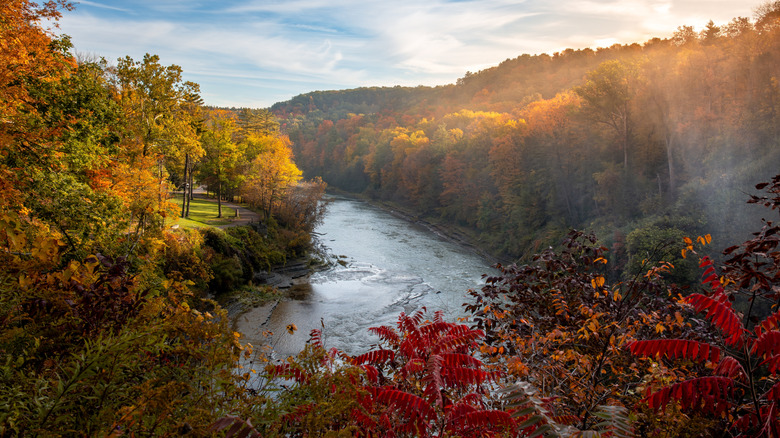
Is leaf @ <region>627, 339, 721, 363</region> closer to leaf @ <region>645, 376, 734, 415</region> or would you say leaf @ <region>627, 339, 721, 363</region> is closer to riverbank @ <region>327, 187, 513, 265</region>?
leaf @ <region>645, 376, 734, 415</region>

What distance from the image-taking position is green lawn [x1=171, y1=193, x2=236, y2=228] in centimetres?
2588

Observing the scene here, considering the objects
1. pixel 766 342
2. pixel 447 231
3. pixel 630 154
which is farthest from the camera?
pixel 447 231

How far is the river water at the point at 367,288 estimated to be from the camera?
18203 millimetres

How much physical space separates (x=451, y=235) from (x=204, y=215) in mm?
24338

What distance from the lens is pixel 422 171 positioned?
190 feet

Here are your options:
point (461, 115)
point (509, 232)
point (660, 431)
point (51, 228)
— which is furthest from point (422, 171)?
point (660, 431)

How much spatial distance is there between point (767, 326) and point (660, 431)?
4.21ft

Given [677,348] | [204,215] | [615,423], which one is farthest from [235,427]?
[204,215]

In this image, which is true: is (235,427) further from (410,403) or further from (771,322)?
(771,322)

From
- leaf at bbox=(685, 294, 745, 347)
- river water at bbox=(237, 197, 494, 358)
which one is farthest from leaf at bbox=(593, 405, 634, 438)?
river water at bbox=(237, 197, 494, 358)

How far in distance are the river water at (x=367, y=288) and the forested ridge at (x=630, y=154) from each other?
5.76m

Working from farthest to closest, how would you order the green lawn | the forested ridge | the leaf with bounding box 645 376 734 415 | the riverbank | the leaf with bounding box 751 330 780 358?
the riverbank < the green lawn < the forested ridge < the leaf with bounding box 645 376 734 415 < the leaf with bounding box 751 330 780 358

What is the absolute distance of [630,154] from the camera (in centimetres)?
3216

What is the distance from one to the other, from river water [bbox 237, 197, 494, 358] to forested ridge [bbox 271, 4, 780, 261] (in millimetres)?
5757
